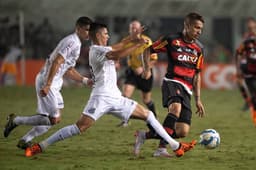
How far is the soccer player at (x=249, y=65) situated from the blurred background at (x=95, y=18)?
1319cm

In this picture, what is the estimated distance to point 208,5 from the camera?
32.9 meters

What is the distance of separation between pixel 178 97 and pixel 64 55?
1.89 meters

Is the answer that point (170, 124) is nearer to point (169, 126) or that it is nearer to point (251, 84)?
point (169, 126)

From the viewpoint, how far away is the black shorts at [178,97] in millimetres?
10531

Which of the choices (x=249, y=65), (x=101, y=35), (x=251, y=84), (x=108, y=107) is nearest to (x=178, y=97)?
(x=108, y=107)

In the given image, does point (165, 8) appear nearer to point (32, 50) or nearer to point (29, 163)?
point (32, 50)

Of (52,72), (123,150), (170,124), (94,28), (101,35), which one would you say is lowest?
(123,150)

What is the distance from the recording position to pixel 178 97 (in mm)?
10523

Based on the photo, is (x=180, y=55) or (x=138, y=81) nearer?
(x=180, y=55)

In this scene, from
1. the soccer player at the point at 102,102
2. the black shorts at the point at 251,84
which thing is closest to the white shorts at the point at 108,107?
the soccer player at the point at 102,102

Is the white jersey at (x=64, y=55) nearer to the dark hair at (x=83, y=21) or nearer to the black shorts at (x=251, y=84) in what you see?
the dark hair at (x=83, y=21)

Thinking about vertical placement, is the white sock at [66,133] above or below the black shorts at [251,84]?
below

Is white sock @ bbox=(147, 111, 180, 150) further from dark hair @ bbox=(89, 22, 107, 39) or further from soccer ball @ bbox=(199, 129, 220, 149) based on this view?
dark hair @ bbox=(89, 22, 107, 39)

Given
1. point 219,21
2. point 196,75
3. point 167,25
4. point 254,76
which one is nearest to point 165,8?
point 167,25
